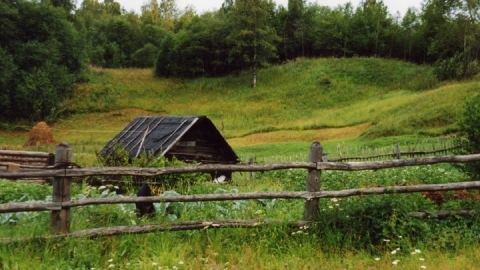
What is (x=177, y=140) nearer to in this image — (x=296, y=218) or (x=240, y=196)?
(x=296, y=218)

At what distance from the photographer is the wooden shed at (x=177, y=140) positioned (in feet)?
44.0

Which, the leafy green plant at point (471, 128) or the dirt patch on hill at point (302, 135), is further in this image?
the dirt patch on hill at point (302, 135)

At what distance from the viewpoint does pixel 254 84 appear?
5256cm

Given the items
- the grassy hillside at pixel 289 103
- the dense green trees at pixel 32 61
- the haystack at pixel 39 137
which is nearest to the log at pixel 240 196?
the grassy hillside at pixel 289 103

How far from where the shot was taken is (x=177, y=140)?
13.1m

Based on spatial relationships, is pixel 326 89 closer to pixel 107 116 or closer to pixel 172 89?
pixel 172 89

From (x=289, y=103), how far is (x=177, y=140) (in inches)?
1340

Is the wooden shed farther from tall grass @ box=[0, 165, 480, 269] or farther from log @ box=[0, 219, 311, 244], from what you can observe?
log @ box=[0, 219, 311, 244]

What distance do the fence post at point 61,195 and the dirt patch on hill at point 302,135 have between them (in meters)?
26.1

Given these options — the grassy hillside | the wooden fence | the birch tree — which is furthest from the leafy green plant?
the birch tree

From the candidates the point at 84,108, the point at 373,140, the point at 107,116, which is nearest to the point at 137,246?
the point at 373,140

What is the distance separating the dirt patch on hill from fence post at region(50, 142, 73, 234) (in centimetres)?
2615

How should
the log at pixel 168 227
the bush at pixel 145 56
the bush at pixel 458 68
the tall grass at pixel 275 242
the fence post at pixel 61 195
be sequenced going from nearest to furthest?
the tall grass at pixel 275 242 → the log at pixel 168 227 → the fence post at pixel 61 195 → the bush at pixel 458 68 → the bush at pixel 145 56

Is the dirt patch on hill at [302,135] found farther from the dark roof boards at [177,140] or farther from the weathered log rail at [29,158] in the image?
the weathered log rail at [29,158]
